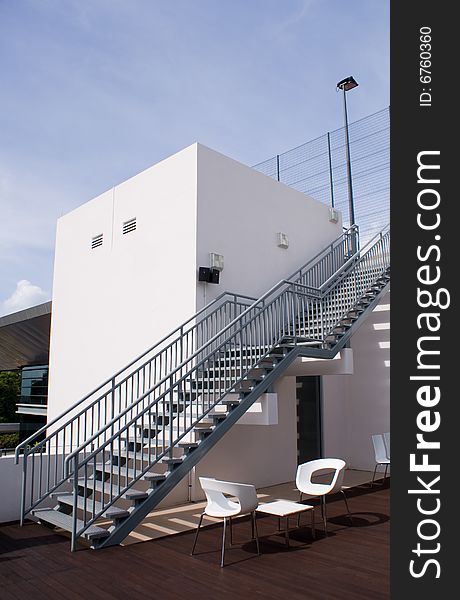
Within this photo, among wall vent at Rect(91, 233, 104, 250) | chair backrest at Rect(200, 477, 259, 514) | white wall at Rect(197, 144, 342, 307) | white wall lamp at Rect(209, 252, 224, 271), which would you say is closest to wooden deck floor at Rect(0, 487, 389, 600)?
chair backrest at Rect(200, 477, 259, 514)

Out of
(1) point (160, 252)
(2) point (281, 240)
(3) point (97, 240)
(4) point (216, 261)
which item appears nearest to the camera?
(4) point (216, 261)

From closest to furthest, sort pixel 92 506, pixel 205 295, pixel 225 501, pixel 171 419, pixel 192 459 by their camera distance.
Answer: pixel 225 501, pixel 92 506, pixel 171 419, pixel 192 459, pixel 205 295

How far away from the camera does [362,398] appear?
1135 cm

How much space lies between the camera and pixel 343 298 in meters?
9.80

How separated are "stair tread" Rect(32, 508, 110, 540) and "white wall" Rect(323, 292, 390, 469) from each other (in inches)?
240

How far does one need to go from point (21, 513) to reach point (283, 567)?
3.40 m

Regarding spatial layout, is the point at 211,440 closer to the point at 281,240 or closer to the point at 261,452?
the point at 261,452

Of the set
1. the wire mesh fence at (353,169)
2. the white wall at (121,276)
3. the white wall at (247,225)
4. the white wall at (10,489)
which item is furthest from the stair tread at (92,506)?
the wire mesh fence at (353,169)

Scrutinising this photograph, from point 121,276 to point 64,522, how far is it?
5072mm

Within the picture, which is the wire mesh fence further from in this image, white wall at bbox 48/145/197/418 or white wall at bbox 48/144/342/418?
white wall at bbox 48/145/197/418

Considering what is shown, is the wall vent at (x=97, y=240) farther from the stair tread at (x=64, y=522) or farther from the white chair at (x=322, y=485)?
the white chair at (x=322, y=485)

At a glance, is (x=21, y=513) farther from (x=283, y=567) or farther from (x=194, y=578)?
(x=283, y=567)

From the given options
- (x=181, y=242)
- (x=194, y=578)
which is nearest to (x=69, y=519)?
(x=194, y=578)

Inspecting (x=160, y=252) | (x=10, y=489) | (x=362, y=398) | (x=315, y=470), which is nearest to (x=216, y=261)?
(x=160, y=252)
